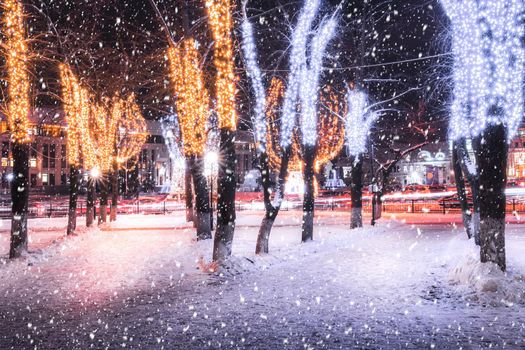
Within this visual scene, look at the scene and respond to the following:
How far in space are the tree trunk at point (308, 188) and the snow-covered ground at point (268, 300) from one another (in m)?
1.56

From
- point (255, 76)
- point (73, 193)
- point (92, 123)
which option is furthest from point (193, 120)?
point (92, 123)

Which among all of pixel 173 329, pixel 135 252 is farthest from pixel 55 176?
pixel 173 329

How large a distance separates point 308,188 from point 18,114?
29.8 feet

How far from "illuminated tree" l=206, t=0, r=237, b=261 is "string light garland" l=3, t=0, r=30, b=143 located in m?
5.44

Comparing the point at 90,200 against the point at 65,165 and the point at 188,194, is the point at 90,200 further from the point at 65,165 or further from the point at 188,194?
the point at 65,165

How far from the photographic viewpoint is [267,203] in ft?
47.6

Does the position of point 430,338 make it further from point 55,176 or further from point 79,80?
point 55,176

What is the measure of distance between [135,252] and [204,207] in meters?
3.06

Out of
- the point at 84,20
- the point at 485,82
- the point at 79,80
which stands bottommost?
the point at 485,82

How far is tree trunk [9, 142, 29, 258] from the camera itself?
13883 millimetres

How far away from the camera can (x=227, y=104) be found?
1246cm

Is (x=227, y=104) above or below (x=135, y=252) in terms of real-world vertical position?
above

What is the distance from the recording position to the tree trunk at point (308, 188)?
16672 mm

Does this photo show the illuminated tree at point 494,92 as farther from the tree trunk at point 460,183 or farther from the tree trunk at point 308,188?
the tree trunk at point 308,188
